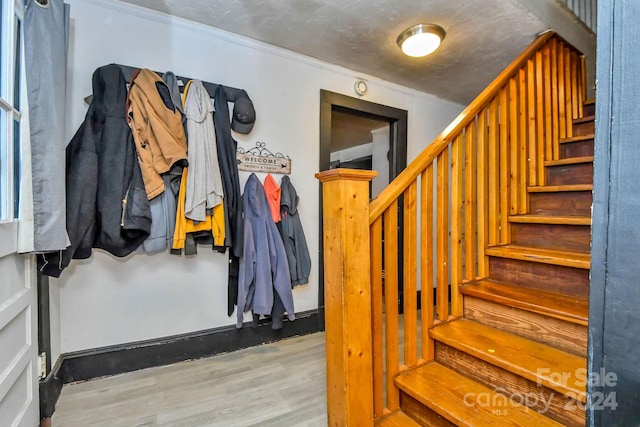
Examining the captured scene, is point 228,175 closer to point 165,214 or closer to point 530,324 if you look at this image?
point 165,214

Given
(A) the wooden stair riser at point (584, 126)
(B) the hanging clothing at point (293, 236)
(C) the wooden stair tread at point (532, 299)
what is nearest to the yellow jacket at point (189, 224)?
(B) the hanging clothing at point (293, 236)

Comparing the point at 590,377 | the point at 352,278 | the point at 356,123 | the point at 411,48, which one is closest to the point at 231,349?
the point at 352,278

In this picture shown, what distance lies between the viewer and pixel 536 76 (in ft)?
6.75

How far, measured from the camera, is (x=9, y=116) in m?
1.14

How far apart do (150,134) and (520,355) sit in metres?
2.15

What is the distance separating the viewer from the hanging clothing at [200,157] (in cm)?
190

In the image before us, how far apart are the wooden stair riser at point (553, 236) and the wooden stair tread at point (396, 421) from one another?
119 centimetres

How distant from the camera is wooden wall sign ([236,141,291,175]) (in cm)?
232

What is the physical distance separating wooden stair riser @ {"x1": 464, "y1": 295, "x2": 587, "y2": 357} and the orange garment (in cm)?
139

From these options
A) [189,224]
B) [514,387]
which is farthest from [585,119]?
[189,224]

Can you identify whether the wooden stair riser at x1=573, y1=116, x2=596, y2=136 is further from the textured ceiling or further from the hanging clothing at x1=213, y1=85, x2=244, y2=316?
the hanging clothing at x1=213, y1=85, x2=244, y2=316

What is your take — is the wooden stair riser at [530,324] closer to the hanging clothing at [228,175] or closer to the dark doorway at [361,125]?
the dark doorway at [361,125]

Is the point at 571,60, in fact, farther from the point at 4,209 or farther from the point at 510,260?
the point at 4,209

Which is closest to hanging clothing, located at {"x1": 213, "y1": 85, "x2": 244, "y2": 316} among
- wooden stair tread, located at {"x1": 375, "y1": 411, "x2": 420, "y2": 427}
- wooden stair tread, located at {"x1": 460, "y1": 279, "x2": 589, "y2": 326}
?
wooden stair tread, located at {"x1": 375, "y1": 411, "x2": 420, "y2": 427}
